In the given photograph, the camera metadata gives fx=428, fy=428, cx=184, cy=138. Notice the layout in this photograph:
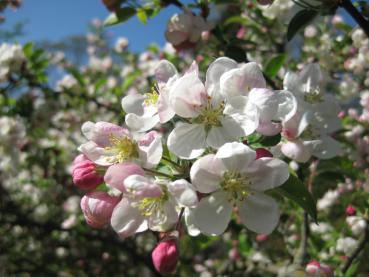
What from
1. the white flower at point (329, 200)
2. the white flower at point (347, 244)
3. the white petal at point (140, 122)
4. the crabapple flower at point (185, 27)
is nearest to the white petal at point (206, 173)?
the white petal at point (140, 122)

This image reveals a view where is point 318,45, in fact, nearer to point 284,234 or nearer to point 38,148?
point 284,234

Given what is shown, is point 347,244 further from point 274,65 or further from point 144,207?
point 144,207

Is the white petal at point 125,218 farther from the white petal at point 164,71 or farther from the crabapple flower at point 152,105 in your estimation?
the white petal at point 164,71

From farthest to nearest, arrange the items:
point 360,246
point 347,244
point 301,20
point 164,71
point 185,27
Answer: point 347,244
point 185,27
point 360,246
point 301,20
point 164,71

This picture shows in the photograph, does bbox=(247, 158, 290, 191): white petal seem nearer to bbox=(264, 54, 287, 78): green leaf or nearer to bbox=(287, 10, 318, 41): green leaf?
bbox=(287, 10, 318, 41): green leaf

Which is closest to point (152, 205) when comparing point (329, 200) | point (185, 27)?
point (185, 27)

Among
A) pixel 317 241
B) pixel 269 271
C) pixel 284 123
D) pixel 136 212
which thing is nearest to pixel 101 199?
pixel 136 212
